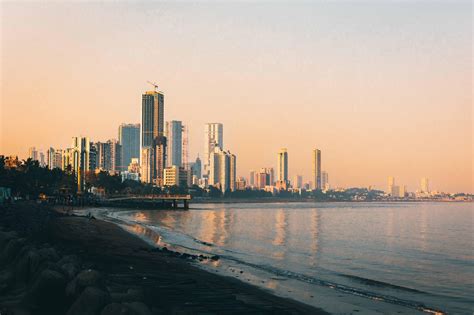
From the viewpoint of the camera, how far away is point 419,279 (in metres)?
33.1

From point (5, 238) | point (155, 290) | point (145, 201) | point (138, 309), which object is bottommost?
point (145, 201)

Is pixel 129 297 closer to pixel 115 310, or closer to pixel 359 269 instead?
pixel 115 310

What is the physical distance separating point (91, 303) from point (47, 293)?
13.0 feet

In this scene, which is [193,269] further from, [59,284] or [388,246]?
[388,246]

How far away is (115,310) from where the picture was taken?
12.0m

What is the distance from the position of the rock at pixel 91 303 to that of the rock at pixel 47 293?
10.3ft

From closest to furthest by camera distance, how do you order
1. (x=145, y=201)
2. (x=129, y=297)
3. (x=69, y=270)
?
1. (x=129, y=297)
2. (x=69, y=270)
3. (x=145, y=201)

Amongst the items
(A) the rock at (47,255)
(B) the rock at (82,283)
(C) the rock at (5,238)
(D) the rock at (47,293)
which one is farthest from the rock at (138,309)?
(C) the rock at (5,238)

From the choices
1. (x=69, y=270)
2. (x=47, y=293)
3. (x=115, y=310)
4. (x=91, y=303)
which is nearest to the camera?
(x=115, y=310)

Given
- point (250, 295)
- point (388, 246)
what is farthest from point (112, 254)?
point (388, 246)

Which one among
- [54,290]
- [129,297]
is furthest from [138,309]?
[54,290]

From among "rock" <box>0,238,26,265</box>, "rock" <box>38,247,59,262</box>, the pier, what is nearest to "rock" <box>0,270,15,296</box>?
"rock" <box>38,247,59,262</box>

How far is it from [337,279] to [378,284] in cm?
269

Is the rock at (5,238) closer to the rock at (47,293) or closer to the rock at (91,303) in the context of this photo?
the rock at (47,293)
